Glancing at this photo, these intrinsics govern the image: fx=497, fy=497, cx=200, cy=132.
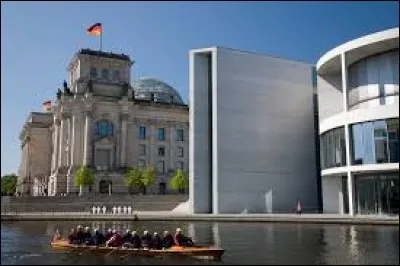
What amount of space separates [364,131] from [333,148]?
608 cm

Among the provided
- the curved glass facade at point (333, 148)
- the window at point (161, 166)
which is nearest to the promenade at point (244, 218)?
the curved glass facade at point (333, 148)

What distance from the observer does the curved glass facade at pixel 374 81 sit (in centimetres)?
5484

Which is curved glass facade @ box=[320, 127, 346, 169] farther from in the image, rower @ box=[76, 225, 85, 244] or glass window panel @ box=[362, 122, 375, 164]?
rower @ box=[76, 225, 85, 244]

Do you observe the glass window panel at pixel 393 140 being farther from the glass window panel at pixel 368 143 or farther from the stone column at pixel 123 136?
the stone column at pixel 123 136

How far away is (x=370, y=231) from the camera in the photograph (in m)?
38.4

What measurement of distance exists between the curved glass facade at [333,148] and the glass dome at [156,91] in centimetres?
7271

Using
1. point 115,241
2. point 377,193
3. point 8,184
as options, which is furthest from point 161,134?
point 115,241

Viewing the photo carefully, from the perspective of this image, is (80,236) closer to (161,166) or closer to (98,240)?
(98,240)

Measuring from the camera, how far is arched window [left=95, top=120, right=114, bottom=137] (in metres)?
112

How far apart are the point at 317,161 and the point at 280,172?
653 cm

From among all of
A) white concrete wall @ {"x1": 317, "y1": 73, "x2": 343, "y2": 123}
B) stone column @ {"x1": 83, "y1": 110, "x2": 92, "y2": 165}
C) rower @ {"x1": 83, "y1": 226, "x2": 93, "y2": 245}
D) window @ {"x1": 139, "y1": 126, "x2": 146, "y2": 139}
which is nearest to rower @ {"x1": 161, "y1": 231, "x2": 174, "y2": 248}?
rower @ {"x1": 83, "y1": 226, "x2": 93, "y2": 245}

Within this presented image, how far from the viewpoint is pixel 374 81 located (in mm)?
56625

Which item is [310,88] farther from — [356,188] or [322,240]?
[322,240]

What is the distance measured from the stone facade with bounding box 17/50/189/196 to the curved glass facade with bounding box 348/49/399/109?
6146cm
